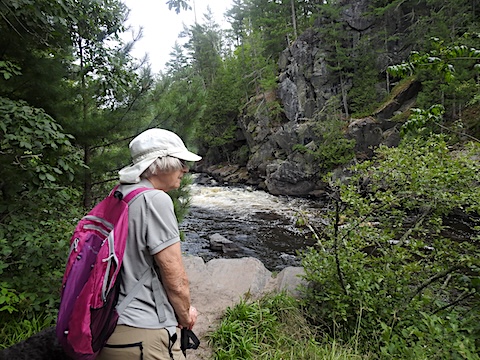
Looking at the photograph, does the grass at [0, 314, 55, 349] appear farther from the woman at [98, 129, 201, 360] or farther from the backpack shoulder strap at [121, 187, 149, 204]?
the backpack shoulder strap at [121, 187, 149, 204]

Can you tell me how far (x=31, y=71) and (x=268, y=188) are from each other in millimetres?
15486

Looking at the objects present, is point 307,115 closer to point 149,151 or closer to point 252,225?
point 252,225

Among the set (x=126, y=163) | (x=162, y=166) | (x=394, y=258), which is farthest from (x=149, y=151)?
(x=126, y=163)

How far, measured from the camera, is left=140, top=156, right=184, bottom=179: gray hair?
1.32 metres

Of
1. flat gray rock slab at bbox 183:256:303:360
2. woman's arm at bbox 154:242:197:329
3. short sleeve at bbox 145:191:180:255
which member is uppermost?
short sleeve at bbox 145:191:180:255

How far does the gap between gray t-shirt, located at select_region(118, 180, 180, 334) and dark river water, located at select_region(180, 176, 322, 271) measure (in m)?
2.30

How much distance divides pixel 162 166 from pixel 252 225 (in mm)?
9984

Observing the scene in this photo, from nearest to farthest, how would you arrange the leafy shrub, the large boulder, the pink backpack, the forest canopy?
the pink backpack < the forest canopy < the leafy shrub < the large boulder

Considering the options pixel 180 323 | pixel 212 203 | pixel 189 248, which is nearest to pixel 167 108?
pixel 180 323

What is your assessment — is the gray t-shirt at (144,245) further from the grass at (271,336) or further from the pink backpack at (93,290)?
the grass at (271,336)

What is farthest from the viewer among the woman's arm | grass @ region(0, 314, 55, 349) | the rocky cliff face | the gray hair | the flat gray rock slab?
the rocky cliff face

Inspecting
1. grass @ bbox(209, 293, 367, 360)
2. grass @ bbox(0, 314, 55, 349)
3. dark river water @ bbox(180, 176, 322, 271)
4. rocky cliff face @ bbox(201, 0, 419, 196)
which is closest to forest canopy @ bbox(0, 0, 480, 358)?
grass @ bbox(0, 314, 55, 349)

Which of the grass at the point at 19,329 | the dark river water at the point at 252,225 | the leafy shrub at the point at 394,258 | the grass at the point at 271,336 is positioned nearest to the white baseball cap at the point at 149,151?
the leafy shrub at the point at 394,258

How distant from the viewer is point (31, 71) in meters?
3.21
